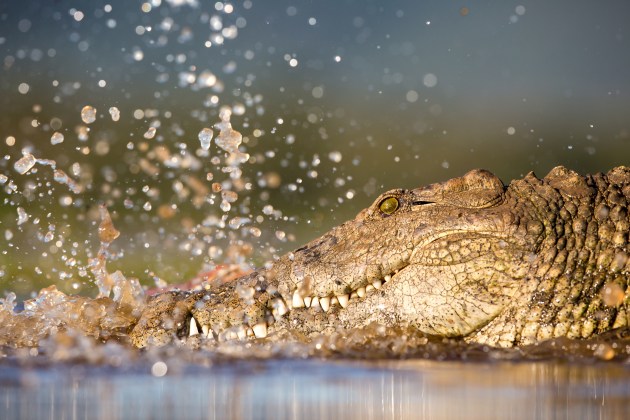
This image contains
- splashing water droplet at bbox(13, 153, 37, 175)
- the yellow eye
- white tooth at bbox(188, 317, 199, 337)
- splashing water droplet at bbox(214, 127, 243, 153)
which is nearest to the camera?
white tooth at bbox(188, 317, 199, 337)

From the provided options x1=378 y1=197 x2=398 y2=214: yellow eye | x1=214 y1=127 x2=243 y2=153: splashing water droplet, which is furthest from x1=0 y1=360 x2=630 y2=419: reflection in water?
x1=214 y1=127 x2=243 y2=153: splashing water droplet

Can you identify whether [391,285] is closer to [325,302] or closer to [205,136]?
[325,302]

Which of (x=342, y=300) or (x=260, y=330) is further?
(x=342, y=300)

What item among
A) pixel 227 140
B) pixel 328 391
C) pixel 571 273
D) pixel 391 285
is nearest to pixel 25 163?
pixel 227 140

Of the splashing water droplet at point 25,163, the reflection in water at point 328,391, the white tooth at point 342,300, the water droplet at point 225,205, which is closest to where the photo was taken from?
the reflection in water at point 328,391

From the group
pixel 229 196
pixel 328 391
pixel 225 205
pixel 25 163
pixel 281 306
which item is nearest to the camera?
pixel 328 391

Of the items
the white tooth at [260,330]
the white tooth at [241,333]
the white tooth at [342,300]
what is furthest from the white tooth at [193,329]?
the white tooth at [342,300]

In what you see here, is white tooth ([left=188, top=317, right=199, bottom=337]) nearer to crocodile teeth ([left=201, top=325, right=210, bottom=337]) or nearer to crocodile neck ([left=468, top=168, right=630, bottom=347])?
crocodile teeth ([left=201, top=325, right=210, bottom=337])

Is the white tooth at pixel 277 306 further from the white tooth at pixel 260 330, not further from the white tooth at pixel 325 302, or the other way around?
the white tooth at pixel 325 302
